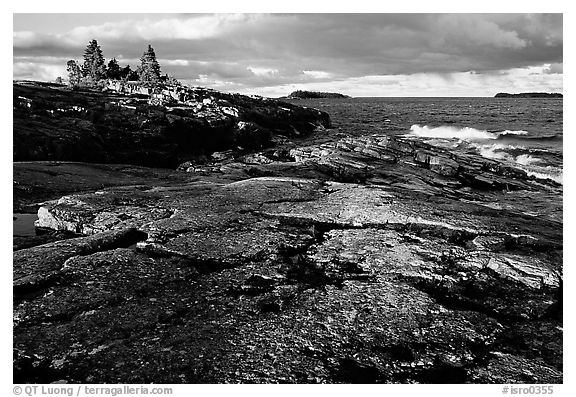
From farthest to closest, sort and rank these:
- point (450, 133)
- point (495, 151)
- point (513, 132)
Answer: point (450, 133) → point (513, 132) → point (495, 151)

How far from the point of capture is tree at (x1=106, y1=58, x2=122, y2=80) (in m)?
110

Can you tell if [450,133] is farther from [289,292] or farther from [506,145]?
[289,292]

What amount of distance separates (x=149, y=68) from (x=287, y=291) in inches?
3856

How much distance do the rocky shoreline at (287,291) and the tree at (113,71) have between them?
10412 cm

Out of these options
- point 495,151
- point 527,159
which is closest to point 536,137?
point 495,151

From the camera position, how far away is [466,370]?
8453 millimetres

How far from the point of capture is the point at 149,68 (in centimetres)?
9850

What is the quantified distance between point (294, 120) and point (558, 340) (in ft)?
265

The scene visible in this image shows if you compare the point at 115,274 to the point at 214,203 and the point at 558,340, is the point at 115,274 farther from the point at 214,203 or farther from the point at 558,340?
the point at 558,340

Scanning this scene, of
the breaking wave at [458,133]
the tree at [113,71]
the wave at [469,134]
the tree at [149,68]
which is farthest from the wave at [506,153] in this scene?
the tree at [113,71]

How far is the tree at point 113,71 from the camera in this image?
110475 millimetres

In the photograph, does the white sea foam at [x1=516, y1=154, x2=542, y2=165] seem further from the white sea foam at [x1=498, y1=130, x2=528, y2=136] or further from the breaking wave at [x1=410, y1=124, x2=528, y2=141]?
the white sea foam at [x1=498, y1=130, x2=528, y2=136]

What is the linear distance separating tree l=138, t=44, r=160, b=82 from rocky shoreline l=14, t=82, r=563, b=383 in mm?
86741
